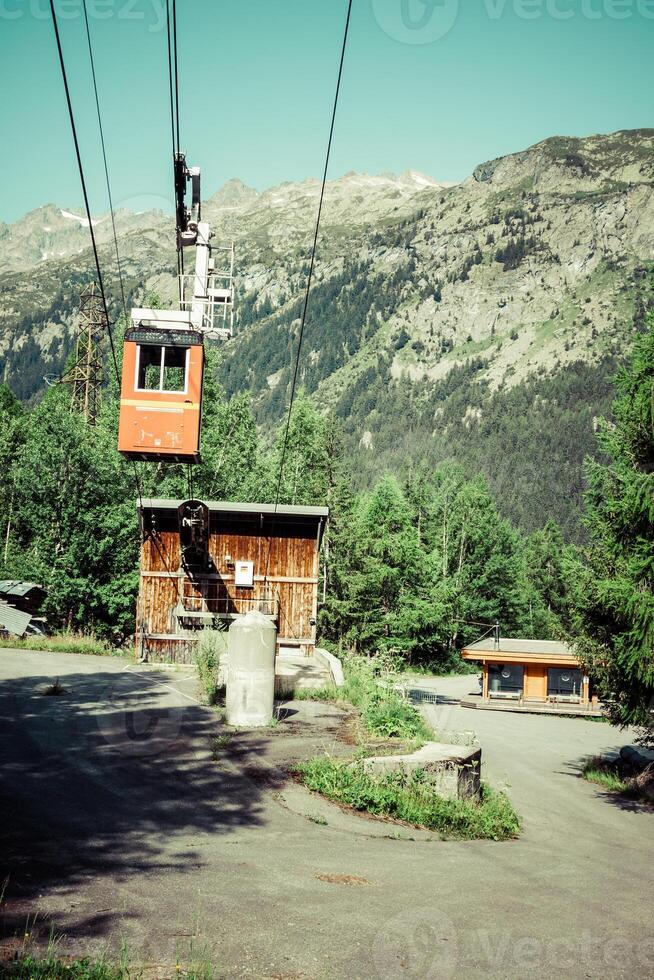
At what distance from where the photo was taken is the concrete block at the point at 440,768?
1391 centimetres

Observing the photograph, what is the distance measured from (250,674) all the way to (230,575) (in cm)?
1684

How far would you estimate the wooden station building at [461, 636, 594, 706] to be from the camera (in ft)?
155

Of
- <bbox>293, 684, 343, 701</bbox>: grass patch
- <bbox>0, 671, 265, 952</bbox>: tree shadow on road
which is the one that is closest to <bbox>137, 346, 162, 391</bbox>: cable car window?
<bbox>0, 671, 265, 952</bbox>: tree shadow on road

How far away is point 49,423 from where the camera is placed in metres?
47.4

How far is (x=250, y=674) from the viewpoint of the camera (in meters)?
17.4

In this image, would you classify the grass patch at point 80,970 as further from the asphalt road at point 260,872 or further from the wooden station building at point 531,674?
the wooden station building at point 531,674

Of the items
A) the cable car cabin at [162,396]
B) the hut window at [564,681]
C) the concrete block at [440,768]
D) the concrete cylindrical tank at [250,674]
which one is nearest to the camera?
the concrete block at [440,768]

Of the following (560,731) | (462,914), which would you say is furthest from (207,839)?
(560,731)

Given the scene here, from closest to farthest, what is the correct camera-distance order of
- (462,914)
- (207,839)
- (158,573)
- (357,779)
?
(462,914) → (207,839) → (357,779) → (158,573)

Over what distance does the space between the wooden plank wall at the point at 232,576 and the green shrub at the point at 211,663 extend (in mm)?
9132

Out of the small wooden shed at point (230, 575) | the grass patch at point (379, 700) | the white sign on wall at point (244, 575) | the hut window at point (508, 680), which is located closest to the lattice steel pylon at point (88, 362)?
the small wooden shed at point (230, 575)

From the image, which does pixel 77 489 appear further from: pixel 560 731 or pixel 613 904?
pixel 613 904

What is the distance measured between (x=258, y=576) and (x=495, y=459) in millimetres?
160202

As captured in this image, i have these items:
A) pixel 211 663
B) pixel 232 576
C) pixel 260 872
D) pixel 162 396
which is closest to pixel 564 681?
pixel 232 576
